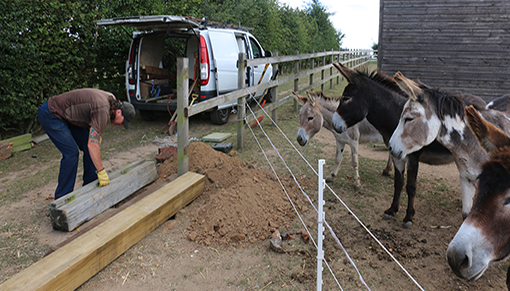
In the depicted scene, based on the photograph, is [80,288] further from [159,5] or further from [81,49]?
[159,5]

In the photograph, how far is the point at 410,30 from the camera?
8422mm

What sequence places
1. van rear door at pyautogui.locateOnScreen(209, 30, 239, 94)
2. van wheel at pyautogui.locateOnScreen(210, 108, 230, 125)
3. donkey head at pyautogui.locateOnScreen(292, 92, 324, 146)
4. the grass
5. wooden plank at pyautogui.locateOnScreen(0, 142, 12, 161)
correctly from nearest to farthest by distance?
the grass
donkey head at pyautogui.locateOnScreen(292, 92, 324, 146)
wooden plank at pyautogui.locateOnScreen(0, 142, 12, 161)
van rear door at pyautogui.locateOnScreen(209, 30, 239, 94)
van wheel at pyautogui.locateOnScreen(210, 108, 230, 125)

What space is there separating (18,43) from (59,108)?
10.0 ft

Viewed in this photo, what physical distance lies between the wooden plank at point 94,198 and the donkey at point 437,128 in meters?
3.28

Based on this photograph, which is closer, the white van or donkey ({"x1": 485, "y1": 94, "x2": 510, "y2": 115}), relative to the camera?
donkey ({"x1": 485, "y1": 94, "x2": 510, "y2": 115})

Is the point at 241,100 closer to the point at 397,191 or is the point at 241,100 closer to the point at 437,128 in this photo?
the point at 397,191

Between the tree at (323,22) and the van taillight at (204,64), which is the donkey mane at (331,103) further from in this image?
the tree at (323,22)

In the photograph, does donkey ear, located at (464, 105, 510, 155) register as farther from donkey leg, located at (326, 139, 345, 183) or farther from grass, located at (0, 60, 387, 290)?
donkey leg, located at (326, 139, 345, 183)

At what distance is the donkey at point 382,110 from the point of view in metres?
3.97

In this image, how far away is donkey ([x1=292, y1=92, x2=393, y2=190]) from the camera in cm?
505

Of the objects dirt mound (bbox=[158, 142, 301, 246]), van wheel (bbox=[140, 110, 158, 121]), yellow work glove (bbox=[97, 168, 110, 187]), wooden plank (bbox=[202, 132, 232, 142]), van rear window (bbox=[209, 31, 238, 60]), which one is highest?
van rear window (bbox=[209, 31, 238, 60])

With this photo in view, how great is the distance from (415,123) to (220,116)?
6.00 metres

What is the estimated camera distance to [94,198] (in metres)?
3.86

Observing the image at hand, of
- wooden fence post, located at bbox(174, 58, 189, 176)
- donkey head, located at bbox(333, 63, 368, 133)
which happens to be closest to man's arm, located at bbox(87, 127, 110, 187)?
wooden fence post, located at bbox(174, 58, 189, 176)
